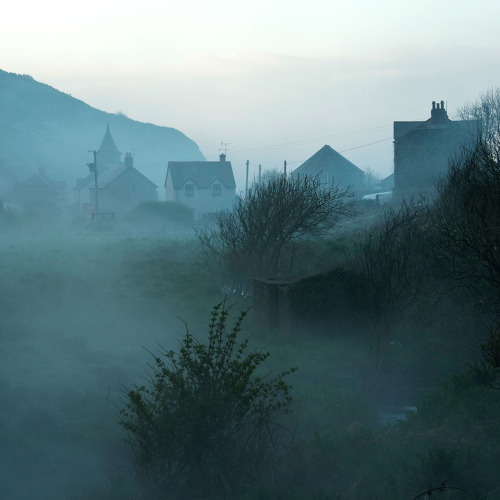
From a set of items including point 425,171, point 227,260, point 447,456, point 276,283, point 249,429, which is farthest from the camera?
point 425,171

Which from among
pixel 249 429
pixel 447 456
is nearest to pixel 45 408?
pixel 249 429

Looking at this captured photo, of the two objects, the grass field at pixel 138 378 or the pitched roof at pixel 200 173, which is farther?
the pitched roof at pixel 200 173

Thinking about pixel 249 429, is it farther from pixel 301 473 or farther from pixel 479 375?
pixel 479 375

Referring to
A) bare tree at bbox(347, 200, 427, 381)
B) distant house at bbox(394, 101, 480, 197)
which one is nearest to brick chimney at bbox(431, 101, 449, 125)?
distant house at bbox(394, 101, 480, 197)

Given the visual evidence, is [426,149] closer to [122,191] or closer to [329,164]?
[329,164]

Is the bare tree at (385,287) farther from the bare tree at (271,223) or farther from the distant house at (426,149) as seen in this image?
the distant house at (426,149)

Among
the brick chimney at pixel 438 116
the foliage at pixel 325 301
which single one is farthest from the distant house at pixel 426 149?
the foliage at pixel 325 301

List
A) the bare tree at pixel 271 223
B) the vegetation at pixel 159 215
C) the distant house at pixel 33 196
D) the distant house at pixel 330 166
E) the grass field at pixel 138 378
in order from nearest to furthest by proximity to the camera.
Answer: the grass field at pixel 138 378 → the bare tree at pixel 271 223 → the vegetation at pixel 159 215 → the distant house at pixel 330 166 → the distant house at pixel 33 196

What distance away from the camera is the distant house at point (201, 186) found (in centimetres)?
7244

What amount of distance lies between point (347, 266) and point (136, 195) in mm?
60692

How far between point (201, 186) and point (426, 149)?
3421 centimetres

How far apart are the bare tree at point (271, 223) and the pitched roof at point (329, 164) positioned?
167ft

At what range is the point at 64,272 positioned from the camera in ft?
86.7

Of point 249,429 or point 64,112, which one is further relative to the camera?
point 64,112
